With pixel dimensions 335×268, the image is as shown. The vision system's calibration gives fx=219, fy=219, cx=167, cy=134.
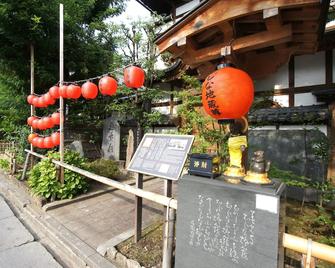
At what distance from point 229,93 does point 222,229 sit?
154 cm

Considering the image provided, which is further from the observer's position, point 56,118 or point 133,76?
point 56,118

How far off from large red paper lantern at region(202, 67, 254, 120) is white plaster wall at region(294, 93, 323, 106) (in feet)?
15.5

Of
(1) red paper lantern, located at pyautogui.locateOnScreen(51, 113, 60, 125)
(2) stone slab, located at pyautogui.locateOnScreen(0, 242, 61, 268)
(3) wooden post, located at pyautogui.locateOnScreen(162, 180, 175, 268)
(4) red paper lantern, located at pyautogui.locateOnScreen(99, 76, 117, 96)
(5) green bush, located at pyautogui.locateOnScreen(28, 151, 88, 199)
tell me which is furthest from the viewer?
(1) red paper lantern, located at pyautogui.locateOnScreen(51, 113, 60, 125)

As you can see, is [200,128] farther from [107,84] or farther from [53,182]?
[53,182]

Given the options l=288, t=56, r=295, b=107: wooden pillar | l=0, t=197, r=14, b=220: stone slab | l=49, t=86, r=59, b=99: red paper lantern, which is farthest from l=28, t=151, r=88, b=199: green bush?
l=288, t=56, r=295, b=107: wooden pillar

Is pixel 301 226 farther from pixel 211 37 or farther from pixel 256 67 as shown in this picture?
pixel 211 37

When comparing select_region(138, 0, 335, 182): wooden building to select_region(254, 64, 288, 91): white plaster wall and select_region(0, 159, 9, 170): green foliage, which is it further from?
select_region(0, 159, 9, 170): green foliage

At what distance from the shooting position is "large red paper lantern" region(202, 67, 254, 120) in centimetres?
262

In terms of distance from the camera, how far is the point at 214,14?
3059 millimetres

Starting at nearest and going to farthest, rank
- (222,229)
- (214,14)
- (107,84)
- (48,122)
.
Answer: (222,229) < (214,14) < (107,84) < (48,122)

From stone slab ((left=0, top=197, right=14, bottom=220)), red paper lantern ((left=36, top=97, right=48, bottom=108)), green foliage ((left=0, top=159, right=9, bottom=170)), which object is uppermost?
red paper lantern ((left=36, top=97, right=48, bottom=108))

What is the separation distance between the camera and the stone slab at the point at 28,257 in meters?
3.61

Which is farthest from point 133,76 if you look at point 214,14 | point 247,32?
point 247,32

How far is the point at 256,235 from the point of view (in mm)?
2121
